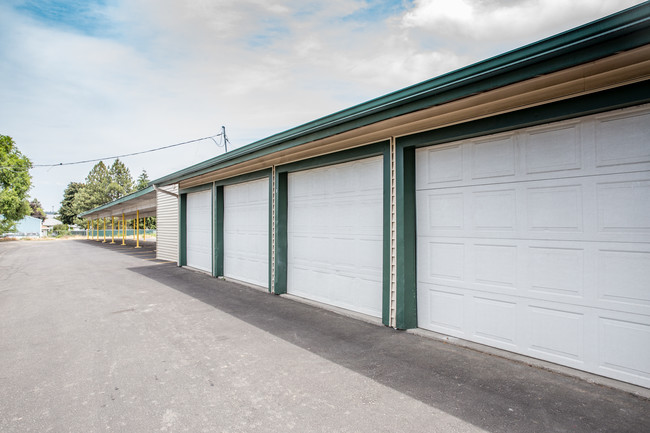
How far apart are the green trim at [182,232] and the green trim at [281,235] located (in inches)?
260

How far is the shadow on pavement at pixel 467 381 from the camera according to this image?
250 cm

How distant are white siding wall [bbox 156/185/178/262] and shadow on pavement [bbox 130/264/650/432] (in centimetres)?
1028

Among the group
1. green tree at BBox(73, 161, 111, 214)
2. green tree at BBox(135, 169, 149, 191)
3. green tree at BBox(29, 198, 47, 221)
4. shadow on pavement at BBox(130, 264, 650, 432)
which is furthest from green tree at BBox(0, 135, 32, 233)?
green tree at BBox(29, 198, 47, 221)

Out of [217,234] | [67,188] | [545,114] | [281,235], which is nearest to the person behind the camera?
[545,114]

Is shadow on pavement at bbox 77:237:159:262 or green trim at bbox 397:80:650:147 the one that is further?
shadow on pavement at bbox 77:237:159:262

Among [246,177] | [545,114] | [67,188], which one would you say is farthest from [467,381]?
[67,188]

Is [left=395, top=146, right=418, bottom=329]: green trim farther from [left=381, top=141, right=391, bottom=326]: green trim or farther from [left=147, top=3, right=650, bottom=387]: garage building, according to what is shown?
[left=381, top=141, right=391, bottom=326]: green trim

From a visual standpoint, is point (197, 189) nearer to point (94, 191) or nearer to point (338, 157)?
point (338, 157)

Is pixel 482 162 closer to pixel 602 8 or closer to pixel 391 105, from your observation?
pixel 391 105

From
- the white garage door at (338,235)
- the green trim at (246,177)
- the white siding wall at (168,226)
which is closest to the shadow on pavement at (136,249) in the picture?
the white siding wall at (168,226)

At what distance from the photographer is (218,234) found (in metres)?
9.84

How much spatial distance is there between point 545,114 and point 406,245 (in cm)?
233

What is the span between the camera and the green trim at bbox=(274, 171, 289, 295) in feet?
24.1

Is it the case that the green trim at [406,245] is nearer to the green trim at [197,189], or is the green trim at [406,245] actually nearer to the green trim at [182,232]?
the green trim at [197,189]
